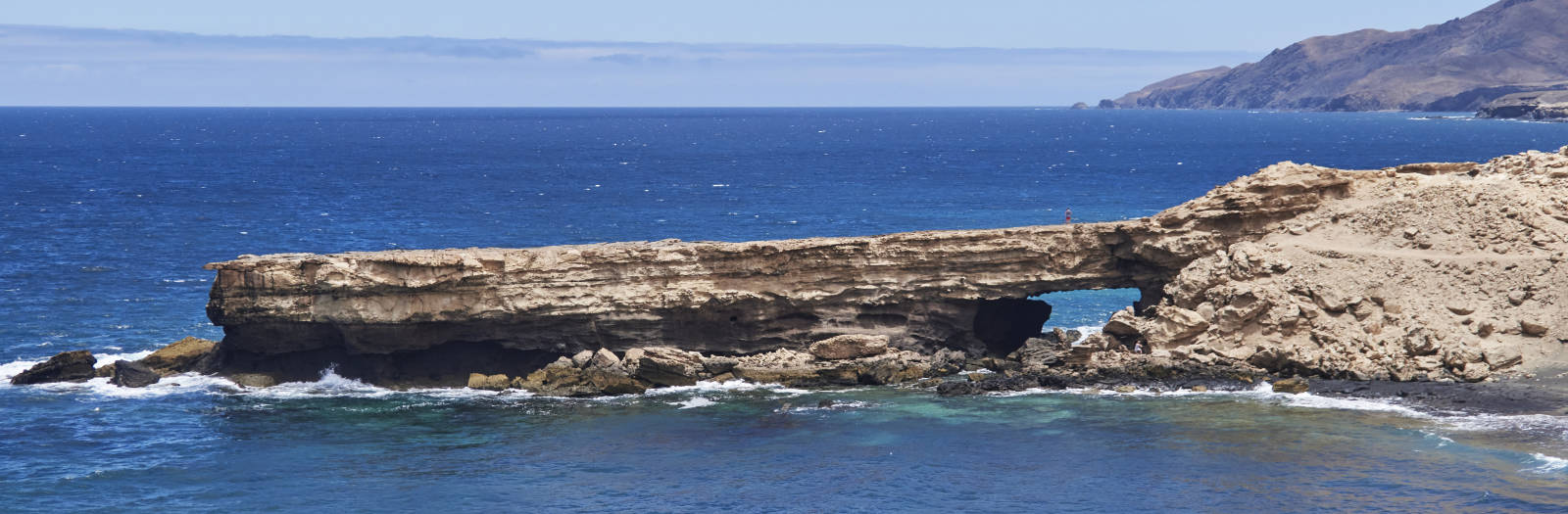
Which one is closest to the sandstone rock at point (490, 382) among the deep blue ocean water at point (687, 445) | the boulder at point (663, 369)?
the deep blue ocean water at point (687, 445)

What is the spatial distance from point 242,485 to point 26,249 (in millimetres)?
49293

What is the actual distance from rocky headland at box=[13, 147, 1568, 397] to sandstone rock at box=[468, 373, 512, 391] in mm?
70

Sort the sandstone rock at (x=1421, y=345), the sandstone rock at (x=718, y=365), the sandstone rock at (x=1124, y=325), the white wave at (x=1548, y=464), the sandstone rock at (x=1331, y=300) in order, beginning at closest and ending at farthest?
1. the white wave at (x=1548, y=464)
2. the sandstone rock at (x=1421, y=345)
3. the sandstone rock at (x=1331, y=300)
4. the sandstone rock at (x=1124, y=325)
5. the sandstone rock at (x=718, y=365)

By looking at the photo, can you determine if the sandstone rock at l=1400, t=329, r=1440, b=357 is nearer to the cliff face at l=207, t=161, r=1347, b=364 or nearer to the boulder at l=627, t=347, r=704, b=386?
the cliff face at l=207, t=161, r=1347, b=364

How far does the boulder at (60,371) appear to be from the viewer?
46.0m

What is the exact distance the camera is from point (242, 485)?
34406mm

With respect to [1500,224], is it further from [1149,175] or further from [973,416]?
[1149,175]

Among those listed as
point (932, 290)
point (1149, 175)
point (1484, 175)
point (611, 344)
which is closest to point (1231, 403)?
point (932, 290)

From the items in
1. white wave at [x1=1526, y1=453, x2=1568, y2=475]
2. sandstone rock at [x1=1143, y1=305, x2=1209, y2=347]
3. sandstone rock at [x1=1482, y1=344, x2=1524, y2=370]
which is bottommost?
white wave at [x1=1526, y1=453, x2=1568, y2=475]

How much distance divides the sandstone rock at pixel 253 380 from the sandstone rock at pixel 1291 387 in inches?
1203

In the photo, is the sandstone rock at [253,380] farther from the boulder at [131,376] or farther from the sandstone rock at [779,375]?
the sandstone rock at [779,375]

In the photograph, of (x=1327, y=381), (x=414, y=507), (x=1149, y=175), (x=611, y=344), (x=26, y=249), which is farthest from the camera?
(x=1149, y=175)

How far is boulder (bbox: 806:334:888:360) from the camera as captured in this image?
4566cm

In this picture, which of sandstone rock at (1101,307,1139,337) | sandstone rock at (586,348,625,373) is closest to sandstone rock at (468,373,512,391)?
sandstone rock at (586,348,625,373)
